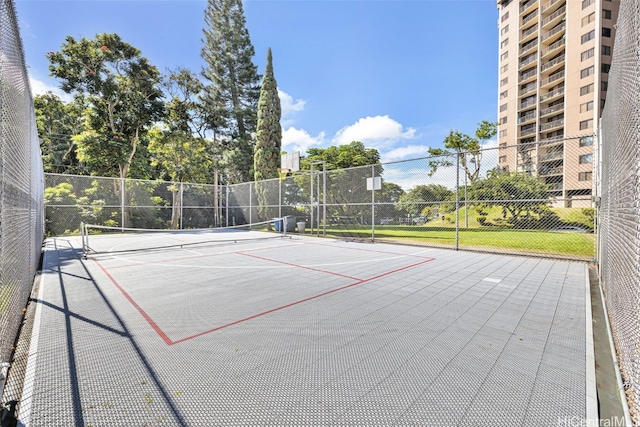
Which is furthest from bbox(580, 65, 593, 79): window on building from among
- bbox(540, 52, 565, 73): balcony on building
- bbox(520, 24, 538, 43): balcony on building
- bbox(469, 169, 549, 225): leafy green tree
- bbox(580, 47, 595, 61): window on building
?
bbox(469, 169, 549, 225): leafy green tree

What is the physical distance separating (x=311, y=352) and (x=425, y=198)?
10417mm

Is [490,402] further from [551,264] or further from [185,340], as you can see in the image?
[551,264]

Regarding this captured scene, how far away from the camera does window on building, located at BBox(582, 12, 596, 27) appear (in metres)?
33.8

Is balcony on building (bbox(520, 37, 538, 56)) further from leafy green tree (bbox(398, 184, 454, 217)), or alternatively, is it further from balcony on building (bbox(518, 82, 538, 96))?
leafy green tree (bbox(398, 184, 454, 217))

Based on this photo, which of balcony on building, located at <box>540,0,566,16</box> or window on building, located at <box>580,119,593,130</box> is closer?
window on building, located at <box>580,119,593,130</box>

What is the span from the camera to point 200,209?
19094mm

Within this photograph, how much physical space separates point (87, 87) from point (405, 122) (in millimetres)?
31355

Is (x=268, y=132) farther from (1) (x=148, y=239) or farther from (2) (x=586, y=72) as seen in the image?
(2) (x=586, y=72)

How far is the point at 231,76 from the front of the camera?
27766 millimetres

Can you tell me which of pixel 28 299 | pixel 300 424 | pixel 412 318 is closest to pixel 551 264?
pixel 412 318

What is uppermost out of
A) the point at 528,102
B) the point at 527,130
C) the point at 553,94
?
the point at 528,102

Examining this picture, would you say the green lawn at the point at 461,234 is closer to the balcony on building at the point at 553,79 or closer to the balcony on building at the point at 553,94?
the balcony on building at the point at 553,94

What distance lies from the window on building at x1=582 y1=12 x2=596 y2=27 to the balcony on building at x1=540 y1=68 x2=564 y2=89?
18.0ft

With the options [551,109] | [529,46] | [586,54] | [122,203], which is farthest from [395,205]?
[529,46]
